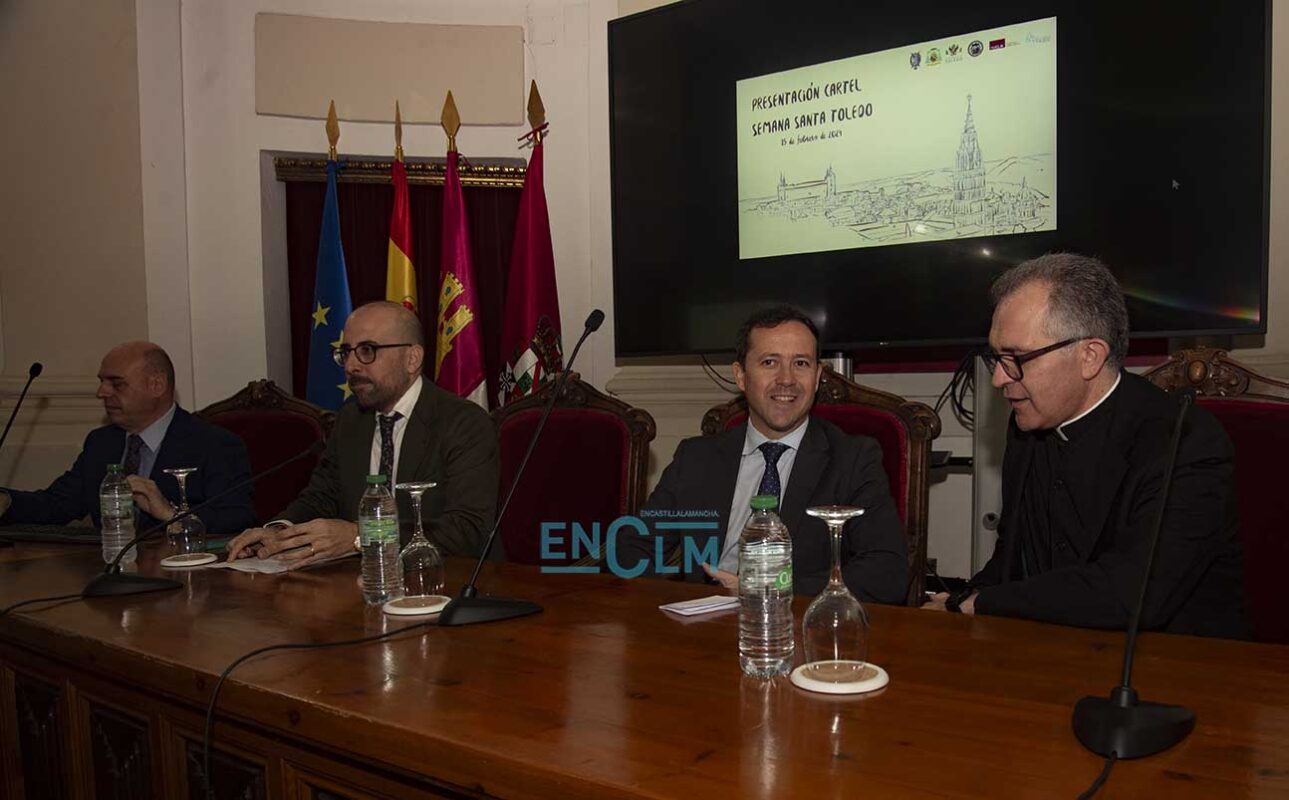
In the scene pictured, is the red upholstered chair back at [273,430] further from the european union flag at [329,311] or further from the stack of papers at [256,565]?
the stack of papers at [256,565]

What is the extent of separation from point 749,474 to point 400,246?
2.44 metres

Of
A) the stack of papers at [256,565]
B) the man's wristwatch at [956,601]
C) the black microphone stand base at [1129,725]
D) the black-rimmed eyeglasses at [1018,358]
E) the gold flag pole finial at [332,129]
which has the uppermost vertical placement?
the gold flag pole finial at [332,129]

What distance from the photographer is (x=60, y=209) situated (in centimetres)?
441

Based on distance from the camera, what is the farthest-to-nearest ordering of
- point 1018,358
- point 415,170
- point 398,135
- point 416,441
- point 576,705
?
1. point 415,170
2. point 398,135
3. point 416,441
4. point 1018,358
5. point 576,705

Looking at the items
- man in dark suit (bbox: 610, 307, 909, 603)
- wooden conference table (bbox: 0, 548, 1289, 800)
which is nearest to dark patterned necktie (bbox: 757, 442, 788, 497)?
man in dark suit (bbox: 610, 307, 909, 603)

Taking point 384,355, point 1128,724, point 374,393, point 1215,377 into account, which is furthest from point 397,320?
point 1128,724

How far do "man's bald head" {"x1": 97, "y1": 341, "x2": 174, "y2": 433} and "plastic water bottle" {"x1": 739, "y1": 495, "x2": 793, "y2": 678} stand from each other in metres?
2.66

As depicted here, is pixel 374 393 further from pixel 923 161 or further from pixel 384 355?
pixel 923 161

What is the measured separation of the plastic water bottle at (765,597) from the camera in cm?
139

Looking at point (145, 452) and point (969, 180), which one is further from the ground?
point (969, 180)

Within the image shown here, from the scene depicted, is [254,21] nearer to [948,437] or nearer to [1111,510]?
[948,437]

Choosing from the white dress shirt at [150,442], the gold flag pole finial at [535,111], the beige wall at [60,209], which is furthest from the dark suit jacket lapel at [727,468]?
the beige wall at [60,209]

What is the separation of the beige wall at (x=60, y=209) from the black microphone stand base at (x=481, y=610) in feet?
11.0

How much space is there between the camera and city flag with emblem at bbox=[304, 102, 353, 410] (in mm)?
4418
